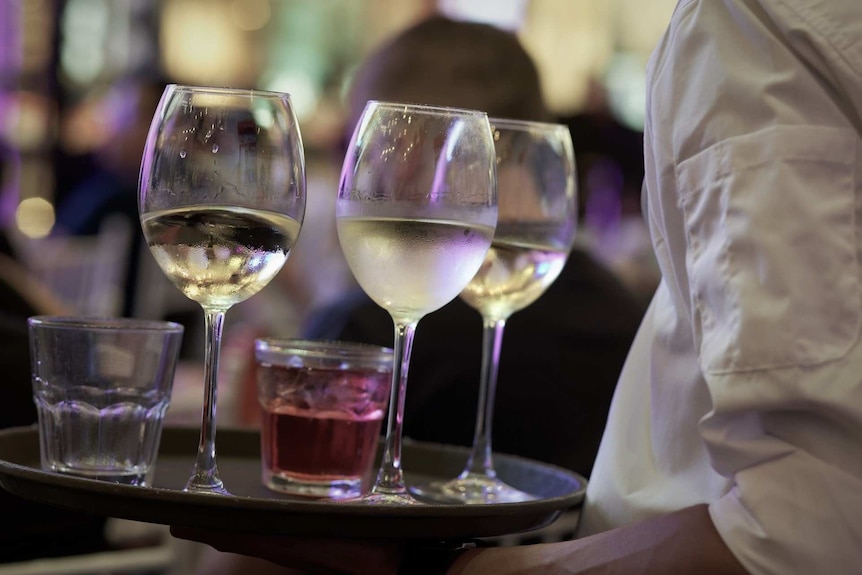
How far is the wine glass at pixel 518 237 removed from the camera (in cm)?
101

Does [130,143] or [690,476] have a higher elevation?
[690,476]

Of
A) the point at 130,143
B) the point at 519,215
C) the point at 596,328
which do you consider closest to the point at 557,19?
the point at 130,143

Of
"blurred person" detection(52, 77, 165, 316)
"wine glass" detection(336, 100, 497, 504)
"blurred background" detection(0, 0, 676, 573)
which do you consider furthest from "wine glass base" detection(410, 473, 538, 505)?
"blurred background" detection(0, 0, 676, 573)

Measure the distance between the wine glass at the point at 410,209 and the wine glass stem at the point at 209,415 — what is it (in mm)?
108

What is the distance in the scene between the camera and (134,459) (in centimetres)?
89

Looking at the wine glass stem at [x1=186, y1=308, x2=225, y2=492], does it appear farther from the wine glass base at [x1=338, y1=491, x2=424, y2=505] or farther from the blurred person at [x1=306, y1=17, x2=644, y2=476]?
the blurred person at [x1=306, y1=17, x2=644, y2=476]

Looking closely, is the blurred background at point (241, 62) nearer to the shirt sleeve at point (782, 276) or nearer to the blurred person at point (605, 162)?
the blurred person at point (605, 162)

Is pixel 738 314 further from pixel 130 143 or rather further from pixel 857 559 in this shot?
pixel 130 143

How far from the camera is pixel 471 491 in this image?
3.18ft

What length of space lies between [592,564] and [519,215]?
375mm

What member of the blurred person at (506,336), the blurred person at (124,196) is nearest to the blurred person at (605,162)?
the blurred person at (124,196)

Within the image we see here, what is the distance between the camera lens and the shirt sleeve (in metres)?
0.67

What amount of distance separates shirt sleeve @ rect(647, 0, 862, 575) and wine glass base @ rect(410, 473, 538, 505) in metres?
0.27

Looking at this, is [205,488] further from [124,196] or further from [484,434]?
[124,196]
